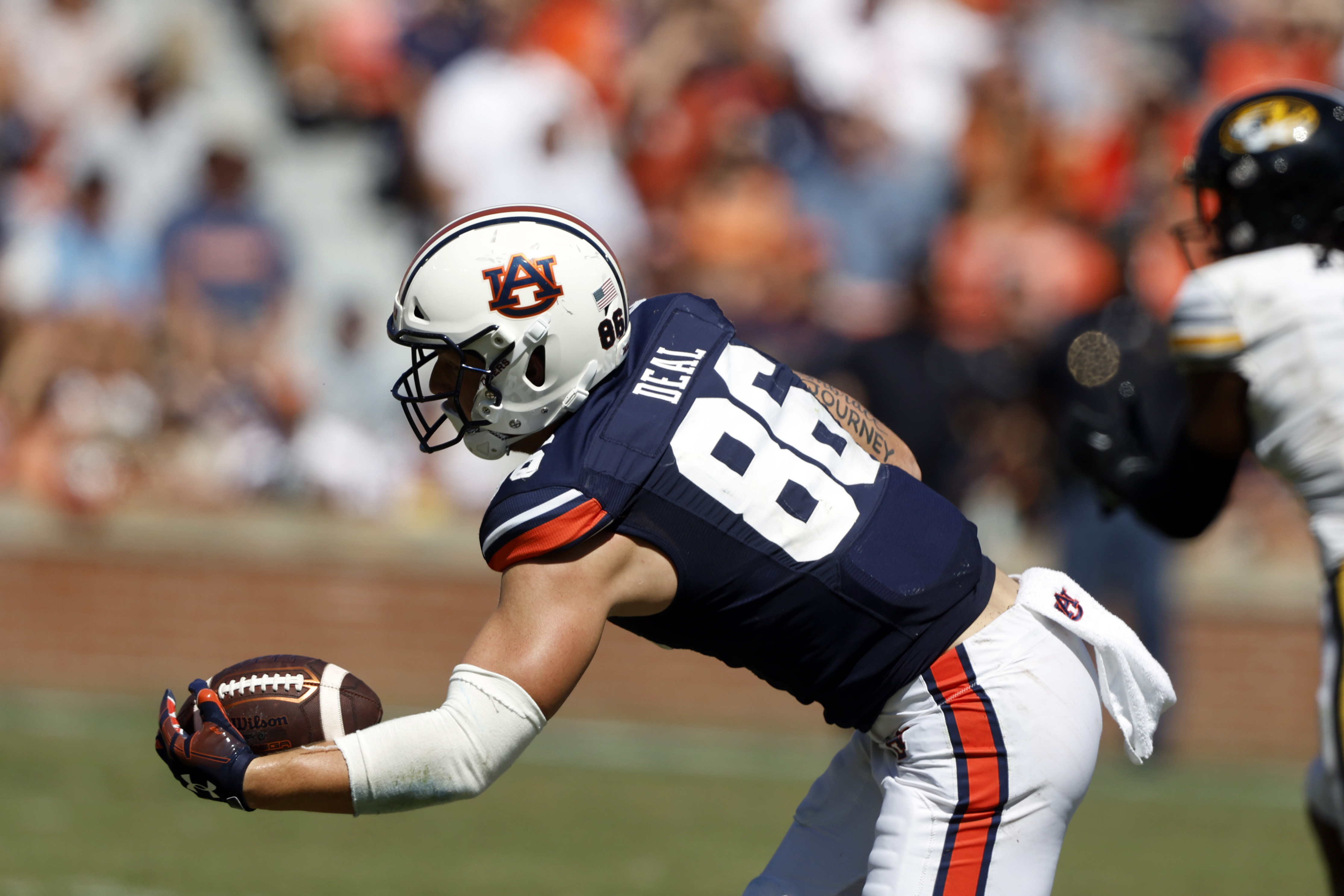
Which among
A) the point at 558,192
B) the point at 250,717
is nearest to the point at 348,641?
the point at 558,192

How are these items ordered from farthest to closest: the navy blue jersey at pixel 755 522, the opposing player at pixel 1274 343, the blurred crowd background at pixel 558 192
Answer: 1. the blurred crowd background at pixel 558 192
2. the opposing player at pixel 1274 343
3. the navy blue jersey at pixel 755 522

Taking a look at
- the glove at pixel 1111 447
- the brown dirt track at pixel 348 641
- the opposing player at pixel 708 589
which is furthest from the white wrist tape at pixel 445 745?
the brown dirt track at pixel 348 641

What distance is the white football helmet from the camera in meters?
3.07

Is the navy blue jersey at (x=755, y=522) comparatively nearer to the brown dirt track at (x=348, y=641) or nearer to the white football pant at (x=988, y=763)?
the white football pant at (x=988, y=763)

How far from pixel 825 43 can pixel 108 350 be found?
5109 millimetres

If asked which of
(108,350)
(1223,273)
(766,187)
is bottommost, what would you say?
(1223,273)

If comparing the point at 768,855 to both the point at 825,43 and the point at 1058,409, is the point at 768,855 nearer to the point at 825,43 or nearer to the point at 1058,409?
the point at 1058,409

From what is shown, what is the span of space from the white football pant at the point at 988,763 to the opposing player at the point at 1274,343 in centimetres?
75

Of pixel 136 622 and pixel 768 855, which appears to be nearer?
pixel 768 855

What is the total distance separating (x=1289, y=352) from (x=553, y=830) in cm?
378

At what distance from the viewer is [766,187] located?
10.3 meters

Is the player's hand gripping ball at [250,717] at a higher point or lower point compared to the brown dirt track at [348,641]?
lower

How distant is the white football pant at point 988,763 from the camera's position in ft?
9.97

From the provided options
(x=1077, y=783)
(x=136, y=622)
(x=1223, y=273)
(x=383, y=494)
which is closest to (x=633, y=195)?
(x=383, y=494)
